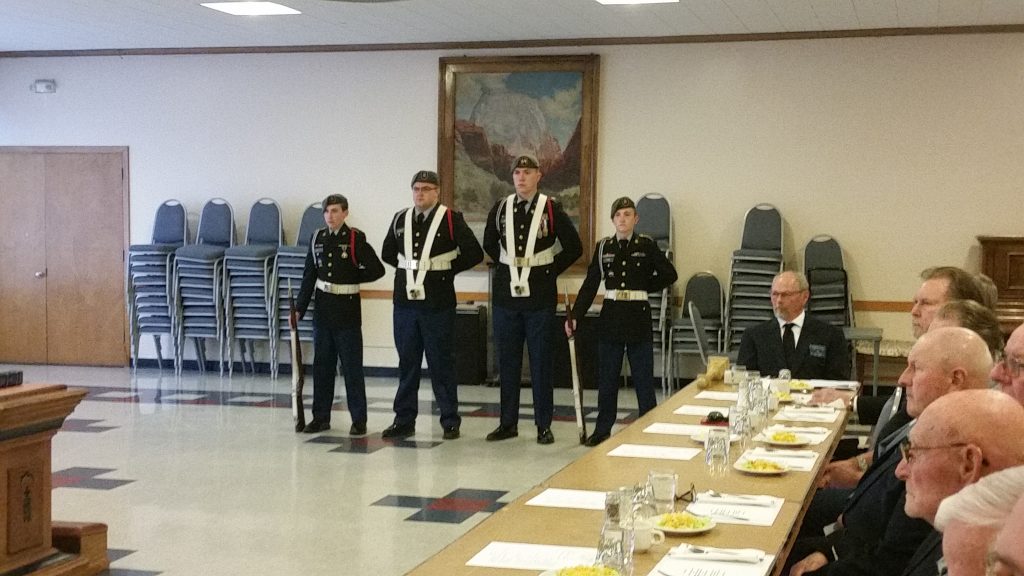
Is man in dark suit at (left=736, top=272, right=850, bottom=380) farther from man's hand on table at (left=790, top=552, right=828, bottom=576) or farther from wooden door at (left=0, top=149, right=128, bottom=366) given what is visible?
wooden door at (left=0, top=149, right=128, bottom=366)

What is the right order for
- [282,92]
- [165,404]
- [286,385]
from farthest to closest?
[282,92], [286,385], [165,404]

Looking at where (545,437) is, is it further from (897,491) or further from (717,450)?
(897,491)

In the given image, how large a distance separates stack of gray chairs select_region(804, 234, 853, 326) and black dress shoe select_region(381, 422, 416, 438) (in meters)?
4.00

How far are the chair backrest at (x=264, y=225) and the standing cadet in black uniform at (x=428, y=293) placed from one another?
399 cm

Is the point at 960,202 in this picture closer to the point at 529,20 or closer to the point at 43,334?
the point at 529,20

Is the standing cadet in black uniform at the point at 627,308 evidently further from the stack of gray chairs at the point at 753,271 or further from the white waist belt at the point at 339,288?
the stack of gray chairs at the point at 753,271

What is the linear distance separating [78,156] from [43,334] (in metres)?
1.94

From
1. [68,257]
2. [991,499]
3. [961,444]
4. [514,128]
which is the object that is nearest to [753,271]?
[514,128]

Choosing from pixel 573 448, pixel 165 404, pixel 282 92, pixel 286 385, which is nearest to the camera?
pixel 573 448

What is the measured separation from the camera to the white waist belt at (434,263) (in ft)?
28.6

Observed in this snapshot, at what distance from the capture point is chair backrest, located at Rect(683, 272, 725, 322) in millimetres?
11430

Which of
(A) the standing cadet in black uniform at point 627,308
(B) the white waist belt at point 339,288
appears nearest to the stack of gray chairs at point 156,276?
(B) the white waist belt at point 339,288

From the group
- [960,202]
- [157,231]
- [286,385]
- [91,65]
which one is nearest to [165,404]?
[286,385]

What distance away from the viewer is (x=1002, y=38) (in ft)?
35.6
